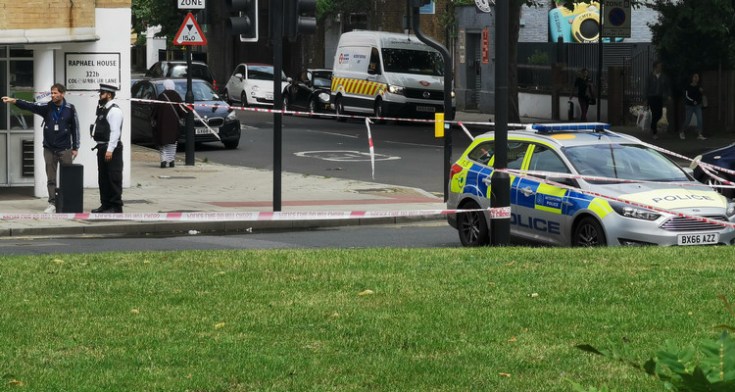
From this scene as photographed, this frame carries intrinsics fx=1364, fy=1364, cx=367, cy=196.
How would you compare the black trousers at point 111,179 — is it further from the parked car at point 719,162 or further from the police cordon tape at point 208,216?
the parked car at point 719,162

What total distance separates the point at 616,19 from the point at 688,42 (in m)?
2.31

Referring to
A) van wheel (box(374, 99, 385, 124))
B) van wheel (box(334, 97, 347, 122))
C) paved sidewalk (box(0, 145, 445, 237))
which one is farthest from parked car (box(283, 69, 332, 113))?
paved sidewalk (box(0, 145, 445, 237))

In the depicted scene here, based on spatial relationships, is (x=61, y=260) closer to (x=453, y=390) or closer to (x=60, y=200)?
(x=453, y=390)

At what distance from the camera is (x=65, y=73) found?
21.0 meters

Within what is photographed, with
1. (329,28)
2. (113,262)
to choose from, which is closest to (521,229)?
(113,262)

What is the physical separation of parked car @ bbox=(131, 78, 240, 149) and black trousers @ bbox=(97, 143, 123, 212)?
11454 mm

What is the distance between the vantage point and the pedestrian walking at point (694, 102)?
1260 inches

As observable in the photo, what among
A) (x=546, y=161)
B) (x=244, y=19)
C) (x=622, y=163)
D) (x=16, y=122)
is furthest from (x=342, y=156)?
(x=622, y=163)

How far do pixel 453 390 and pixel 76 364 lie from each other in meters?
1.92

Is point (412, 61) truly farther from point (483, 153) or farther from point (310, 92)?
point (483, 153)

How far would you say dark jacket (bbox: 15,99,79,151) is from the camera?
58.9ft

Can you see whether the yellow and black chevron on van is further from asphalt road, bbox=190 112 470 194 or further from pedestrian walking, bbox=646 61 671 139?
pedestrian walking, bbox=646 61 671 139

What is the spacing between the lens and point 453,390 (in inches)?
246

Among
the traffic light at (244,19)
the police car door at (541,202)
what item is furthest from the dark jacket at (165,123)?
the police car door at (541,202)
